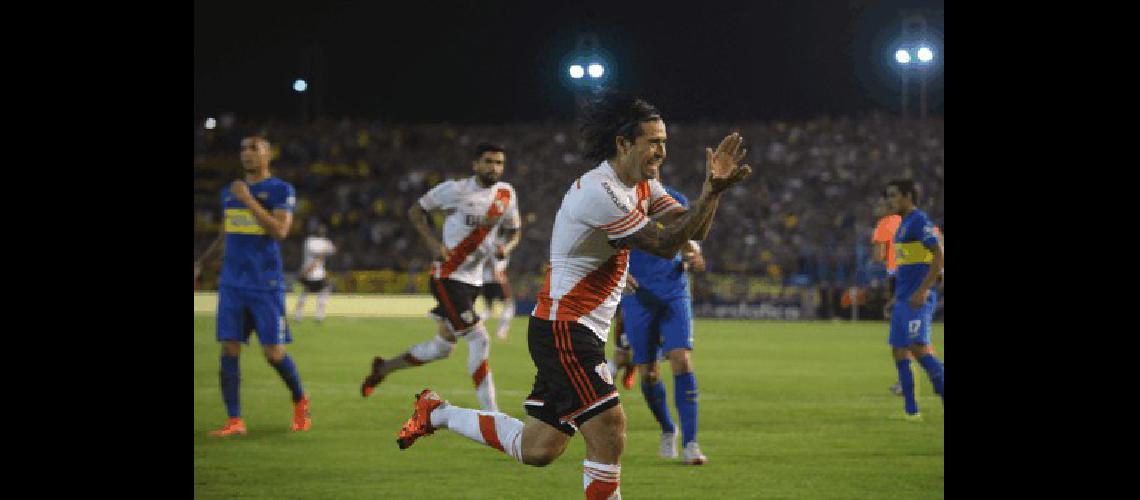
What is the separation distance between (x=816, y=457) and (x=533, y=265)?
31670mm

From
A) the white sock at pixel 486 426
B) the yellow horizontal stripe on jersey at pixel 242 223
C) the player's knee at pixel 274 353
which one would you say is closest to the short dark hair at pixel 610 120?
the white sock at pixel 486 426

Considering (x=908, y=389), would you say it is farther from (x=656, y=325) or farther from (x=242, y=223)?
(x=242, y=223)

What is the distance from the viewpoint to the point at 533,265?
135 ft

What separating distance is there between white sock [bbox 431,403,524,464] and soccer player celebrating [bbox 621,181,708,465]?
2638 millimetres

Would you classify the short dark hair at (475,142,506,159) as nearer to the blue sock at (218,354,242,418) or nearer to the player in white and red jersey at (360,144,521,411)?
the player in white and red jersey at (360,144,521,411)

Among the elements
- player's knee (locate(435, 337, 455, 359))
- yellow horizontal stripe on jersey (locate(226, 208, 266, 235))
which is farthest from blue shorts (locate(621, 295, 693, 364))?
yellow horizontal stripe on jersey (locate(226, 208, 266, 235))

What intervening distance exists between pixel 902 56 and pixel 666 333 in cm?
1953

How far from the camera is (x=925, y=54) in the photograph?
87.4 feet

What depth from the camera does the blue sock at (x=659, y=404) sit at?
945cm

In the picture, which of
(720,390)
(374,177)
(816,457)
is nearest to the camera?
(816,457)

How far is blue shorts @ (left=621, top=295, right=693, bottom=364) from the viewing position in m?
9.37

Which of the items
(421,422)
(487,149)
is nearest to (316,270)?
(487,149)

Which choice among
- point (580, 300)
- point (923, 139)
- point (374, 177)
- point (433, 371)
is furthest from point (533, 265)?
point (580, 300)
